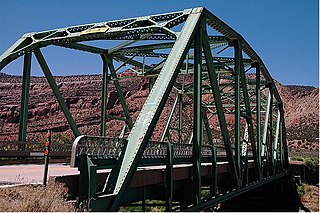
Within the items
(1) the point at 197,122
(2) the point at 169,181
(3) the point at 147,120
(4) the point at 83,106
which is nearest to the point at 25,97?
(1) the point at 197,122

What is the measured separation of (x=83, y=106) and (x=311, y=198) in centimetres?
9041

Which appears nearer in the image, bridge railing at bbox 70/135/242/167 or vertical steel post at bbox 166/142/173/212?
bridge railing at bbox 70/135/242/167

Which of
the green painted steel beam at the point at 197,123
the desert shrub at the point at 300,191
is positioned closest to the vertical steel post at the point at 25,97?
the green painted steel beam at the point at 197,123

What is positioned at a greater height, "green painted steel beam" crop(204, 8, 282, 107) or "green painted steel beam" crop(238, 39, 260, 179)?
"green painted steel beam" crop(204, 8, 282, 107)

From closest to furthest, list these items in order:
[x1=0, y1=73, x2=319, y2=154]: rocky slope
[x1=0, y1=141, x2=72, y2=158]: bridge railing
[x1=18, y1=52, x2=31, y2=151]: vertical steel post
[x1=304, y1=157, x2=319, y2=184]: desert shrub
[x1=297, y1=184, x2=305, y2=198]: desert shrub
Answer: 1. [x1=0, y1=141, x2=72, y2=158]: bridge railing
2. [x1=18, y1=52, x2=31, y2=151]: vertical steel post
3. [x1=297, y1=184, x2=305, y2=198]: desert shrub
4. [x1=304, y1=157, x2=319, y2=184]: desert shrub
5. [x1=0, y1=73, x2=319, y2=154]: rocky slope

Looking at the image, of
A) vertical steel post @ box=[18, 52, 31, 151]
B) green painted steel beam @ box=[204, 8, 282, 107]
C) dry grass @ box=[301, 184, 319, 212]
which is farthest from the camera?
dry grass @ box=[301, 184, 319, 212]

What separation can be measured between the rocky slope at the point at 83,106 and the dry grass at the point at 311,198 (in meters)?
54.1

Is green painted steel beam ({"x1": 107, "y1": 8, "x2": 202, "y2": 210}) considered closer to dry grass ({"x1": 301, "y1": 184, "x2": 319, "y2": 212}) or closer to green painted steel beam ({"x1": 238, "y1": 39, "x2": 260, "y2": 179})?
green painted steel beam ({"x1": 238, "y1": 39, "x2": 260, "y2": 179})

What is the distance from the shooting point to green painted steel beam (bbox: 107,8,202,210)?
32.7 feet

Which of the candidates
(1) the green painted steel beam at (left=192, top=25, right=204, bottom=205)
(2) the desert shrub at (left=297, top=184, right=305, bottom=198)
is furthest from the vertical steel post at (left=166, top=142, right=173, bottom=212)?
(2) the desert shrub at (left=297, top=184, right=305, bottom=198)

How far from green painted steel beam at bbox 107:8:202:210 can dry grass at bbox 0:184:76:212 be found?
165 cm

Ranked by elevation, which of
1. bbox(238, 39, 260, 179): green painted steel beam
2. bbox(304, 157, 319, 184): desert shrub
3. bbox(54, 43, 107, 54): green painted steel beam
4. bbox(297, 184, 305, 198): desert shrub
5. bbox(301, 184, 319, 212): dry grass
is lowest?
bbox(301, 184, 319, 212): dry grass

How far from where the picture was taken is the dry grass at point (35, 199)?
7480 millimetres

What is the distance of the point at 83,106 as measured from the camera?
409 ft
